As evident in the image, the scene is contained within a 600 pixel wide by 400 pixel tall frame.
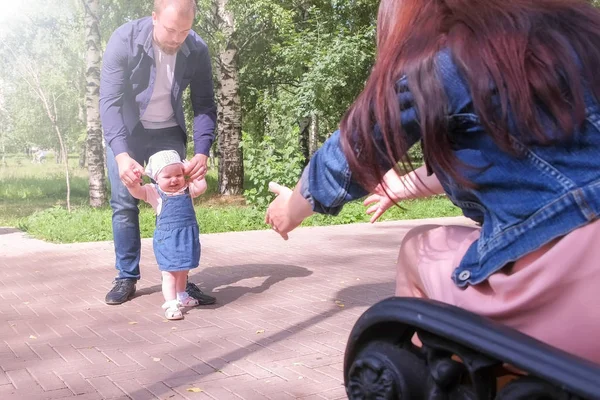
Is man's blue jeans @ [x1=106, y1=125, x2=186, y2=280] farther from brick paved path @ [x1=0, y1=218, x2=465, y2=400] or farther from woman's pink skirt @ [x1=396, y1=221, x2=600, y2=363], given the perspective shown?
woman's pink skirt @ [x1=396, y1=221, x2=600, y2=363]

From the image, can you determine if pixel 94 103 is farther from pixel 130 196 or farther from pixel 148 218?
pixel 130 196

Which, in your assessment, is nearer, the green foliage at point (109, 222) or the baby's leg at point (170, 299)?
the baby's leg at point (170, 299)

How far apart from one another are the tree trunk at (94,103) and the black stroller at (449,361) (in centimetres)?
1484

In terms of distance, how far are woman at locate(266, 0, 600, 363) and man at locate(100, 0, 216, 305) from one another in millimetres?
3326

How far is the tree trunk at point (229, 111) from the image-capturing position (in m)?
17.1

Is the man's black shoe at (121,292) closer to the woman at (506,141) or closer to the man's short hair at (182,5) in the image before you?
the man's short hair at (182,5)

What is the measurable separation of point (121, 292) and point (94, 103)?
11092 millimetres

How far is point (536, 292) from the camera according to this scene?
1406 millimetres

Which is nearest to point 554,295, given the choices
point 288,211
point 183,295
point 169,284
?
point 288,211

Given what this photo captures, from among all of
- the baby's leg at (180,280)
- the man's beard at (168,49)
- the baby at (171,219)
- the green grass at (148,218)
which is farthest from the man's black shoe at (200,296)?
the green grass at (148,218)

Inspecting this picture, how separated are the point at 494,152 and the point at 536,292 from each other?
11.6 inches

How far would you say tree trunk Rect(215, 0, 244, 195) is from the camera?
17.1 m

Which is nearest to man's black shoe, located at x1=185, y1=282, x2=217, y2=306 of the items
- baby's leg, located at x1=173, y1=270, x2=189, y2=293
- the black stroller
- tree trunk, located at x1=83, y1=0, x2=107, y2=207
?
baby's leg, located at x1=173, y1=270, x2=189, y2=293

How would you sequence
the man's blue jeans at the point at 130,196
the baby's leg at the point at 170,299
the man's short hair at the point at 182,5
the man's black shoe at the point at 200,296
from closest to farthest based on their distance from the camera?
1. the man's short hair at the point at 182,5
2. the baby's leg at the point at 170,299
3. the man's blue jeans at the point at 130,196
4. the man's black shoe at the point at 200,296
